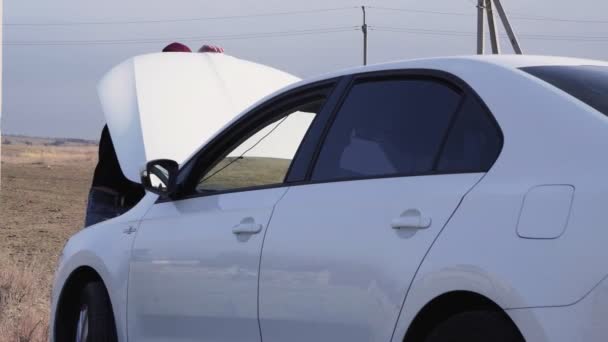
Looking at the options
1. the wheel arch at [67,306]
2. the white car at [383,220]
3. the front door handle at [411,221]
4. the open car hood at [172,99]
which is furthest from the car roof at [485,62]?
the open car hood at [172,99]

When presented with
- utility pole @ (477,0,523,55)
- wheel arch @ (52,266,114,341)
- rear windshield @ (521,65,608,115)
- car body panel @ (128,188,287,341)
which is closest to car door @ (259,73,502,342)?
car body panel @ (128,188,287,341)

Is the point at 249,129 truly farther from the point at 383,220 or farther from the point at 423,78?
the point at 383,220

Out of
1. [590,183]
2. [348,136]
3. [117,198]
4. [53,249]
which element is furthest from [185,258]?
[53,249]

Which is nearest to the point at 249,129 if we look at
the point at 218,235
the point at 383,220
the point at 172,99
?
the point at 218,235

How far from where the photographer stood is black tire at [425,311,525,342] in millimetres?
3787

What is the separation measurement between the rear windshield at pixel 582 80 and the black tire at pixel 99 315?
110 inches

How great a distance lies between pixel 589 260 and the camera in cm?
352

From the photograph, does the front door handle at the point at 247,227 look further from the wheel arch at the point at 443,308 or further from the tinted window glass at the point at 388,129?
the wheel arch at the point at 443,308

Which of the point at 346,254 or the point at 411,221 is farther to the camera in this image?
the point at 346,254

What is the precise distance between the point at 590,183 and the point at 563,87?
26.5 inches

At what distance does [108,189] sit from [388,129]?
4.24m

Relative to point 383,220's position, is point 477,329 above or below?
below

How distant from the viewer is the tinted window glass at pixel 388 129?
4.48m

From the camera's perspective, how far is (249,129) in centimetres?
562
